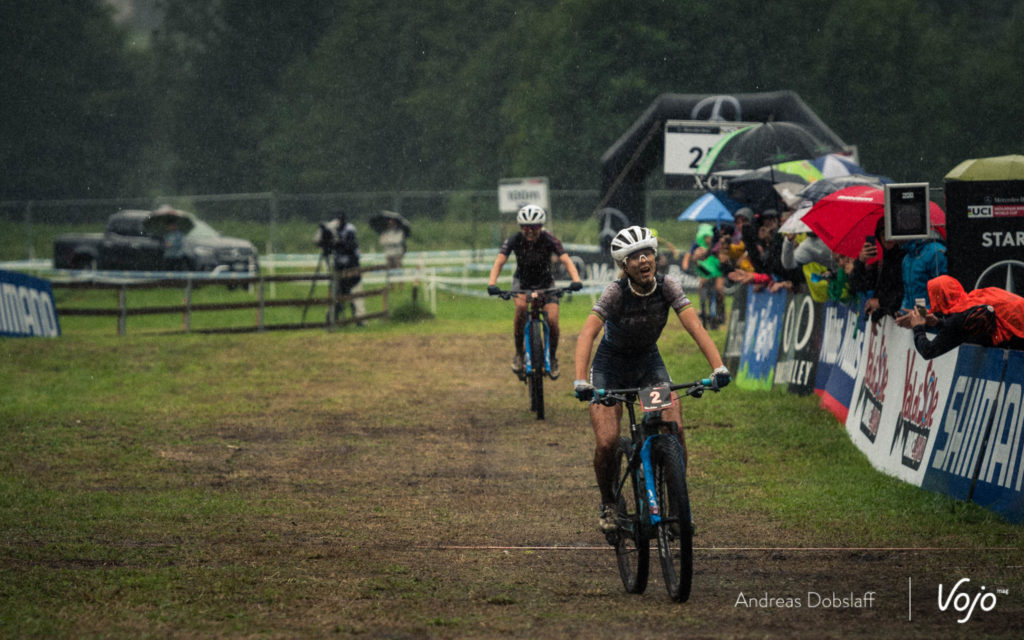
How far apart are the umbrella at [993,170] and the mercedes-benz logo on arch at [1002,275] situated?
0.83 m

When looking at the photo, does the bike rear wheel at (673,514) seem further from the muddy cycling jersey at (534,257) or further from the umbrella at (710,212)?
the umbrella at (710,212)

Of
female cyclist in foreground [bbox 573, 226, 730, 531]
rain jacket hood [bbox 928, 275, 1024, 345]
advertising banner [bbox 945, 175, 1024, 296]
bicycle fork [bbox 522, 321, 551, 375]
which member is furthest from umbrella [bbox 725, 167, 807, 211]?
female cyclist in foreground [bbox 573, 226, 730, 531]

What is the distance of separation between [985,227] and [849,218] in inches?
62.9

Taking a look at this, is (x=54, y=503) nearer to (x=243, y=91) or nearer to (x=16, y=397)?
(x=16, y=397)

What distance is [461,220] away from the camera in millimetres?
51000

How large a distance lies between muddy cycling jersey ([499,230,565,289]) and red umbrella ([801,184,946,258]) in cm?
315

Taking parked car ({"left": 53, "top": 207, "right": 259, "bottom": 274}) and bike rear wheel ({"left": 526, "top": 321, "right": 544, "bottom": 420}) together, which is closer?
bike rear wheel ({"left": 526, "top": 321, "right": 544, "bottom": 420})

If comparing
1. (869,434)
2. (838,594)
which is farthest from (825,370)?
(838,594)

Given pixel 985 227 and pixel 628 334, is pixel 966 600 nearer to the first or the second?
pixel 628 334

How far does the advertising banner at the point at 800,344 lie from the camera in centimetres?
1452

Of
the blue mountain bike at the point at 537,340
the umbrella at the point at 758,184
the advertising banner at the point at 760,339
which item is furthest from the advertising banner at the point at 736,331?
the blue mountain bike at the point at 537,340

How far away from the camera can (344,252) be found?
28094 mm

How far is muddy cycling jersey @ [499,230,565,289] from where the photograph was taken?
1456 centimetres

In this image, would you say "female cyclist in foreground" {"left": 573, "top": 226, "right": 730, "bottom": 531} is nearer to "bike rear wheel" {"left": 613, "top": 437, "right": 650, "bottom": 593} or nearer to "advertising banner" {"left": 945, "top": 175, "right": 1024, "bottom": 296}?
"bike rear wheel" {"left": 613, "top": 437, "right": 650, "bottom": 593}
